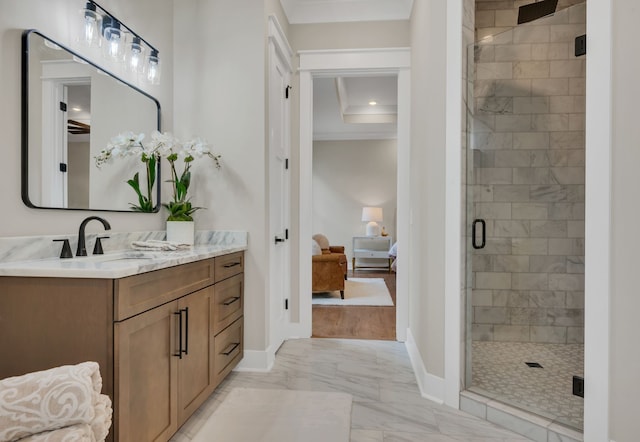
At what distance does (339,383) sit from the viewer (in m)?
2.49

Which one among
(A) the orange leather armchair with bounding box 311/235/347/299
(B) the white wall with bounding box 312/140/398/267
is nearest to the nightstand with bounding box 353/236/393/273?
(B) the white wall with bounding box 312/140/398/267

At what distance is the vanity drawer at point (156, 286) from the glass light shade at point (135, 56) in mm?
1330

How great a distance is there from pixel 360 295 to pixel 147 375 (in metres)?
4.03

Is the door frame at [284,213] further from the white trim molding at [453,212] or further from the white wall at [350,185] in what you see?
the white wall at [350,185]

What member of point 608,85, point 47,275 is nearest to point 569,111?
point 608,85

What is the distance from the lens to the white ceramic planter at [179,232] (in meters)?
2.45

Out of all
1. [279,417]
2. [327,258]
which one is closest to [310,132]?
[327,258]

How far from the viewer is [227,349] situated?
238 centimetres

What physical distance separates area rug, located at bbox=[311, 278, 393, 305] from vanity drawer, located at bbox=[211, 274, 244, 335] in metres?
2.31

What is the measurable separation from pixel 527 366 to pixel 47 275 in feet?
9.43

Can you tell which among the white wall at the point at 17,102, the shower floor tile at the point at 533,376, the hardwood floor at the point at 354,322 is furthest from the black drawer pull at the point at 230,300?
the shower floor tile at the point at 533,376

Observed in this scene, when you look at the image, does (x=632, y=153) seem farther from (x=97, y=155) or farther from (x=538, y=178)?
(x=97, y=155)

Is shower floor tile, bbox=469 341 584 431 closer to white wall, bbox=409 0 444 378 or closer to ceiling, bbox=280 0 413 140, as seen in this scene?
white wall, bbox=409 0 444 378

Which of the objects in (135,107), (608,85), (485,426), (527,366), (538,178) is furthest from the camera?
(538,178)
